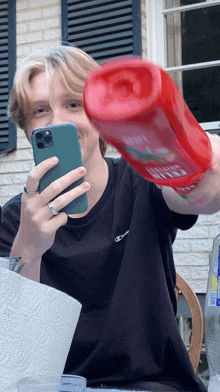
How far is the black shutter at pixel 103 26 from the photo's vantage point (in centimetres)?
215

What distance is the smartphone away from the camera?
0.72 m

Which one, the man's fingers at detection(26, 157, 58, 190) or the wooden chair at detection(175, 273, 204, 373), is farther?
the wooden chair at detection(175, 273, 204, 373)

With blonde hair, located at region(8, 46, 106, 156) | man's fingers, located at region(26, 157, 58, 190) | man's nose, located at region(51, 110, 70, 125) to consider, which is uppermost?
blonde hair, located at region(8, 46, 106, 156)

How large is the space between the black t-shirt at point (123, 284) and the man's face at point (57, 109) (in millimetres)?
149

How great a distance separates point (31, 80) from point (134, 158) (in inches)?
27.2

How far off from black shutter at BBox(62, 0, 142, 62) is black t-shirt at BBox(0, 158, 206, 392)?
4.43 feet

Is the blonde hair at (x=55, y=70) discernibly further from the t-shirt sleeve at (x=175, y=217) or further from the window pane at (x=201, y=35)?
the window pane at (x=201, y=35)

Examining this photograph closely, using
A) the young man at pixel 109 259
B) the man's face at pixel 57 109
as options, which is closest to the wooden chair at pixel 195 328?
the young man at pixel 109 259

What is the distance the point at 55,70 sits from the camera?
98 cm

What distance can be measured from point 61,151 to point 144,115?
41 centimetres

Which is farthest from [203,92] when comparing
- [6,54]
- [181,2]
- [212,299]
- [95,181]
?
[212,299]

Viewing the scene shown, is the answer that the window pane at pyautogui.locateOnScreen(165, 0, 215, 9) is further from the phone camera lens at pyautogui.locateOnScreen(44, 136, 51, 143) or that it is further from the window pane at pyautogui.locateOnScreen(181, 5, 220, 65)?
the phone camera lens at pyautogui.locateOnScreen(44, 136, 51, 143)

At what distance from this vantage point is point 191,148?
0.38 metres

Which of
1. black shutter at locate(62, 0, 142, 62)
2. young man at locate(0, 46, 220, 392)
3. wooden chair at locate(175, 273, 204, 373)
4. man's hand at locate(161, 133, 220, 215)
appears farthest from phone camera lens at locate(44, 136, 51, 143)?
black shutter at locate(62, 0, 142, 62)
